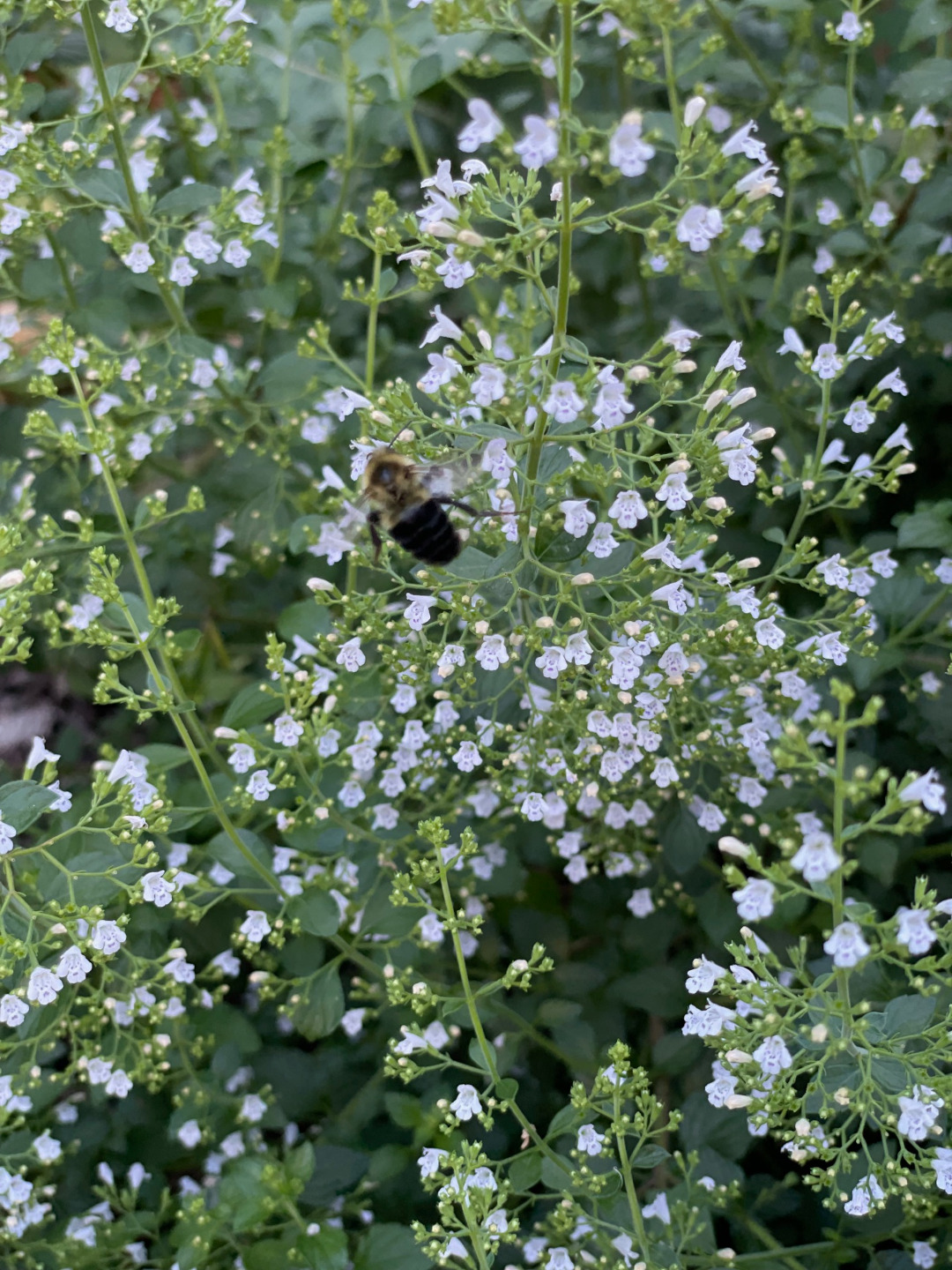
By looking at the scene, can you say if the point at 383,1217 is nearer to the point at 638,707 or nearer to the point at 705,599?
the point at 638,707

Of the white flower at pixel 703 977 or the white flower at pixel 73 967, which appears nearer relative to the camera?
the white flower at pixel 703 977

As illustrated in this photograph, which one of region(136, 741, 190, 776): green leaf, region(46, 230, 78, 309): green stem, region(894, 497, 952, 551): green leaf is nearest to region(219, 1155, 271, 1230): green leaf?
region(136, 741, 190, 776): green leaf

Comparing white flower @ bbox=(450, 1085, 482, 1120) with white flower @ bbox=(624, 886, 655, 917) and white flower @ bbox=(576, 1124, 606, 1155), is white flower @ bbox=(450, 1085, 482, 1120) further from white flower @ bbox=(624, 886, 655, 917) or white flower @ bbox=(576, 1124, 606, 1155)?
white flower @ bbox=(624, 886, 655, 917)

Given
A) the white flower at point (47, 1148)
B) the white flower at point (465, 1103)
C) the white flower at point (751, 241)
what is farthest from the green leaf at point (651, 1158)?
→ the white flower at point (751, 241)

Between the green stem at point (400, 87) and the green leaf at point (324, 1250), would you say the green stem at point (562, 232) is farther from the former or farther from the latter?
the green leaf at point (324, 1250)

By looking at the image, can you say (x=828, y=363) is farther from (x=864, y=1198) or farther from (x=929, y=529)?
(x=864, y=1198)

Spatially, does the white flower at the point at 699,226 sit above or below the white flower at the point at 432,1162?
above
